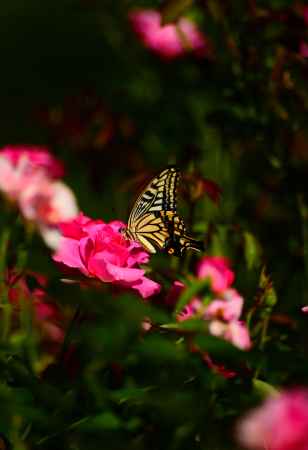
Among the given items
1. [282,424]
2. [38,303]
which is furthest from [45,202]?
[282,424]

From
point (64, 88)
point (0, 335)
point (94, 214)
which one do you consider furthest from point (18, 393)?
point (64, 88)

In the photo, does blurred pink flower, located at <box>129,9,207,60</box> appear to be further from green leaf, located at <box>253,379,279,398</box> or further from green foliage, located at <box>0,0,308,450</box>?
green leaf, located at <box>253,379,279,398</box>

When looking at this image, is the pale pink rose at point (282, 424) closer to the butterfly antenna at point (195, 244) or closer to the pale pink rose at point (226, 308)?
the pale pink rose at point (226, 308)

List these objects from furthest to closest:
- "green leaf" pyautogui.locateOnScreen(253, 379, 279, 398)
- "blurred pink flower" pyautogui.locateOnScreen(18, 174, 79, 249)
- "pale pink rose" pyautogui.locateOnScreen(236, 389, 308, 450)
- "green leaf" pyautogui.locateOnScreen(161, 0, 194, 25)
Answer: "green leaf" pyautogui.locateOnScreen(161, 0, 194, 25) → "blurred pink flower" pyautogui.locateOnScreen(18, 174, 79, 249) → "green leaf" pyautogui.locateOnScreen(253, 379, 279, 398) → "pale pink rose" pyautogui.locateOnScreen(236, 389, 308, 450)

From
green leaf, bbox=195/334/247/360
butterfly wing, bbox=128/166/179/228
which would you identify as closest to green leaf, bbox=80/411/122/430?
green leaf, bbox=195/334/247/360

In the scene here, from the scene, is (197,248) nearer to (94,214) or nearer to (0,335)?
→ (0,335)

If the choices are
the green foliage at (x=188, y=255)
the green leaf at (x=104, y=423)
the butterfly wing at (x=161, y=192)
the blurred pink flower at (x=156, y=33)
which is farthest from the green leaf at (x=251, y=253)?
the blurred pink flower at (x=156, y=33)
